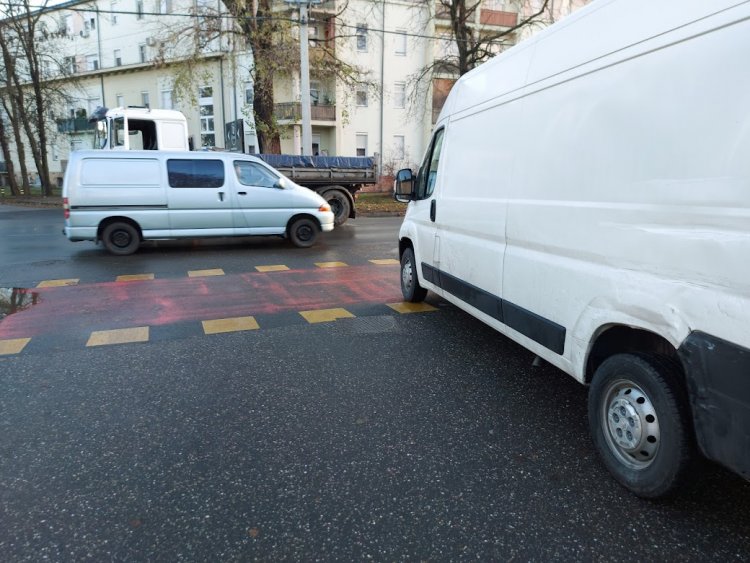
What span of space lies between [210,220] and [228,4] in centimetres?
1315

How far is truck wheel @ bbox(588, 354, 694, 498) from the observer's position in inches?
93.1

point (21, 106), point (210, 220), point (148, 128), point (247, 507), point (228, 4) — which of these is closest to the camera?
point (247, 507)

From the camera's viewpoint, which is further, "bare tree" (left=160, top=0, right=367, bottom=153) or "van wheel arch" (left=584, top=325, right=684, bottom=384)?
"bare tree" (left=160, top=0, right=367, bottom=153)

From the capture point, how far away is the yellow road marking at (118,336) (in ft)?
16.3

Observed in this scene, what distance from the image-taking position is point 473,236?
4.27 m

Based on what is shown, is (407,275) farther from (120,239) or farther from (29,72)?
(29,72)

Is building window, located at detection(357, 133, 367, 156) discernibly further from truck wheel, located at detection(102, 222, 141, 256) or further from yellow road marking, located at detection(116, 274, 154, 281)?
yellow road marking, located at detection(116, 274, 154, 281)

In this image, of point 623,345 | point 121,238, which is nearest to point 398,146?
point 121,238

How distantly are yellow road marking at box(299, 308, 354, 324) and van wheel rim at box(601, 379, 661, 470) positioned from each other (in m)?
3.40

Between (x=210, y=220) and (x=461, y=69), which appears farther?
(x=461, y=69)

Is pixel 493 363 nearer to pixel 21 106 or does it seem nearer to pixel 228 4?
pixel 228 4

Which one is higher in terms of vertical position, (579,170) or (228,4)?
(228,4)

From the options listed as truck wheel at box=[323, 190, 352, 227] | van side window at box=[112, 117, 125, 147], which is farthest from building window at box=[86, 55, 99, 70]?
truck wheel at box=[323, 190, 352, 227]

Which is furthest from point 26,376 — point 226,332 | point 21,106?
point 21,106
